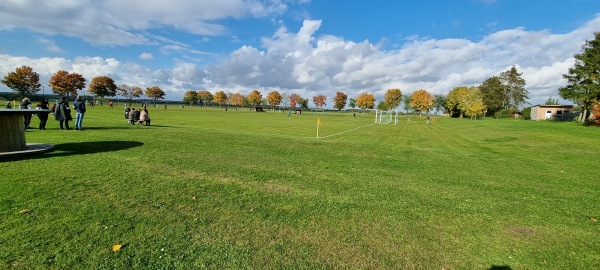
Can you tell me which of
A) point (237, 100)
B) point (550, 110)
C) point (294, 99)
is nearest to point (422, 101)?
point (550, 110)

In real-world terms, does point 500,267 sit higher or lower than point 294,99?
lower

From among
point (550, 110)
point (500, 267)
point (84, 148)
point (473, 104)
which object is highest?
point (473, 104)

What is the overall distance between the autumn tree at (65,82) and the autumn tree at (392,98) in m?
122

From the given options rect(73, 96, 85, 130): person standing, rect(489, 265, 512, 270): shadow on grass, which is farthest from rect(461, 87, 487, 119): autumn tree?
rect(489, 265, 512, 270): shadow on grass

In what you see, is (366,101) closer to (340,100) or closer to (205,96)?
(340,100)

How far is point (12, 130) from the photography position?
27.7ft

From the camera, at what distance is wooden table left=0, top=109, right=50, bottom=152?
26.8 ft

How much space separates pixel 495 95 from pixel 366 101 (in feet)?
182

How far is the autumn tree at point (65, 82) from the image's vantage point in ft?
351

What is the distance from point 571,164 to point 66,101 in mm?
23533

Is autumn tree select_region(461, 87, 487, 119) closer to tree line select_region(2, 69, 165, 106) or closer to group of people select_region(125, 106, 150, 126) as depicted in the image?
group of people select_region(125, 106, 150, 126)

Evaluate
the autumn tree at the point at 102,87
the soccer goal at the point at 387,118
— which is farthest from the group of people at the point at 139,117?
the autumn tree at the point at 102,87

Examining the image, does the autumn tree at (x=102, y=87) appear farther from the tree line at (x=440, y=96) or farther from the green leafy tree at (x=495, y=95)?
the green leafy tree at (x=495, y=95)

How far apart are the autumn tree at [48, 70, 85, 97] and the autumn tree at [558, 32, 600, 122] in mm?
132358
